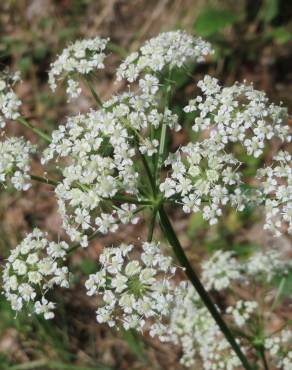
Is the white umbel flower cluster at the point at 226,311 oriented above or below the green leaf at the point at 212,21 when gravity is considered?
below

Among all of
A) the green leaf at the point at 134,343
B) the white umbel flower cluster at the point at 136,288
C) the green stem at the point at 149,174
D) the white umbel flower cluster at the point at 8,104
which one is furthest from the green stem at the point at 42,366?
the green stem at the point at 149,174

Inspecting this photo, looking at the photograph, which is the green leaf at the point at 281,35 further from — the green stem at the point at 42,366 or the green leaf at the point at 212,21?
the green stem at the point at 42,366

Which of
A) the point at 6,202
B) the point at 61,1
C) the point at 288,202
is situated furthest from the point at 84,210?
the point at 61,1

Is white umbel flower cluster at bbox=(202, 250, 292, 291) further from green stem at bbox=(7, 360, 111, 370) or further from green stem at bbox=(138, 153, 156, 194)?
green stem at bbox=(138, 153, 156, 194)

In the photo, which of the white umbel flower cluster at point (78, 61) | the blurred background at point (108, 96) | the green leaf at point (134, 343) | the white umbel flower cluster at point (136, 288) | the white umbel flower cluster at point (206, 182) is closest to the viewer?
the white umbel flower cluster at point (136, 288)

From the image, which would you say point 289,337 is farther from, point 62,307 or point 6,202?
point 6,202

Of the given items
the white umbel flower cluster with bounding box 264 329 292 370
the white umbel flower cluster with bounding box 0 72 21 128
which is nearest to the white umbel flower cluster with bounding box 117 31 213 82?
the white umbel flower cluster with bounding box 0 72 21 128

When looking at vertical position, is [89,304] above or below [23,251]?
above
